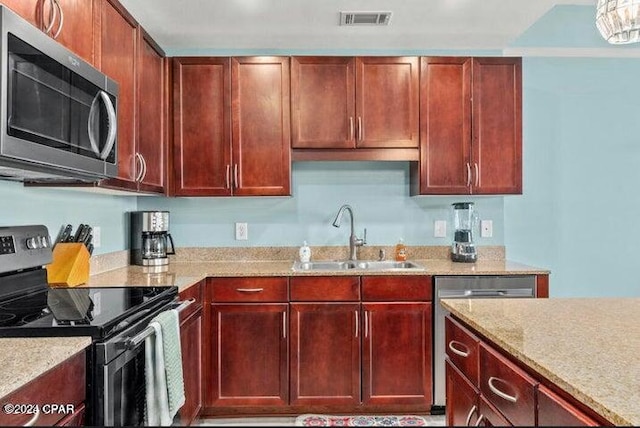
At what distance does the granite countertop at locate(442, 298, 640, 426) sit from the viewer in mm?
833

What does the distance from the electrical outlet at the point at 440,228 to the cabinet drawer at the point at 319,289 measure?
0.88 meters

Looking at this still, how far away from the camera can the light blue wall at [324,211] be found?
3164mm

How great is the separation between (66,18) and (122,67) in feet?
1.69

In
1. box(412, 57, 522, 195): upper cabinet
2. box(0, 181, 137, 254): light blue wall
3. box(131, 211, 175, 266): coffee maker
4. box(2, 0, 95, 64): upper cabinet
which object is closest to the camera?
box(2, 0, 95, 64): upper cabinet

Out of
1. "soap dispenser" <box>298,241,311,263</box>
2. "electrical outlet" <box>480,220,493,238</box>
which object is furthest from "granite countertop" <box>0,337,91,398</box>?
"electrical outlet" <box>480,220,493,238</box>

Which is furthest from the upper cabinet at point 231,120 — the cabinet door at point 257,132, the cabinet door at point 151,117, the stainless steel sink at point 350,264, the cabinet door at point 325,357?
the cabinet door at point 325,357

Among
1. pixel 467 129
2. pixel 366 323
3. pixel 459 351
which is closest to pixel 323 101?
pixel 467 129

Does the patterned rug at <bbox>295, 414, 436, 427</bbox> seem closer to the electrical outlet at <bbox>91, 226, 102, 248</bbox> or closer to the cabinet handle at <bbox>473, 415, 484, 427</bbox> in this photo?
the cabinet handle at <bbox>473, 415, 484, 427</bbox>

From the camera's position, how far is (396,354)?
2.60 metres

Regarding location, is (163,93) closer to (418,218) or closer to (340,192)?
(340,192)

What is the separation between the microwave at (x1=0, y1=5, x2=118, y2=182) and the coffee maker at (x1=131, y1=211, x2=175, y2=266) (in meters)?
0.98

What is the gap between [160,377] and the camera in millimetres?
1553

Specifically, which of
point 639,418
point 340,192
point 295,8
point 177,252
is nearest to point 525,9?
point 295,8

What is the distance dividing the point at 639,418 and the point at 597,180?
299 cm
